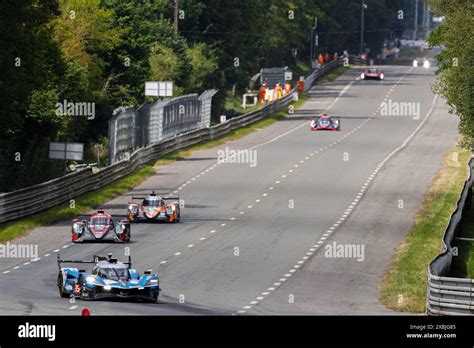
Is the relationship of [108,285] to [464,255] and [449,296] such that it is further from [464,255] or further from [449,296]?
[464,255]

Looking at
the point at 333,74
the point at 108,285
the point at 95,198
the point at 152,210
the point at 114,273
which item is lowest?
the point at 95,198

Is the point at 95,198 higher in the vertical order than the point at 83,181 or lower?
lower

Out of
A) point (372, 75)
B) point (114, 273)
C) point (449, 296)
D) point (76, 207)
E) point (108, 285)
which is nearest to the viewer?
point (449, 296)

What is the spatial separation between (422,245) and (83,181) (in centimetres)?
1694

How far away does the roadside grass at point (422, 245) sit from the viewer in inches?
1512

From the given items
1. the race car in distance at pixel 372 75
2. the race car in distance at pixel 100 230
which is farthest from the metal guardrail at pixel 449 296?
the race car in distance at pixel 372 75

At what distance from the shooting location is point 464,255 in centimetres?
4959

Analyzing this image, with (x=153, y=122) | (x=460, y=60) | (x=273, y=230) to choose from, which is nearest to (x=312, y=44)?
(x=153, y=122)

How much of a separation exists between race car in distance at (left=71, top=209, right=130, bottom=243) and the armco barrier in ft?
14.5

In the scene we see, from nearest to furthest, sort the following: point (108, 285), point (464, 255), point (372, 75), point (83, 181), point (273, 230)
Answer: point (108, 285), point (464, 255), point (273, 230), point (83, 181), point (372, 75)

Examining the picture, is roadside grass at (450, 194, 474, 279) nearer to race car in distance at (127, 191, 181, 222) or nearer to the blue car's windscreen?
race car in distance at (127, 191, 181, 222)

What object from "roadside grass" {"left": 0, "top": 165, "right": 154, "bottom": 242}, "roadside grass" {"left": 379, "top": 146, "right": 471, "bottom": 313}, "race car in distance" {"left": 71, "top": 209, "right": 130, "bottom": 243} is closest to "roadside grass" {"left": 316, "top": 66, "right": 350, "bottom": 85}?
"roadside grass" {"left": 379, "top": 146, "right": 471, "bottom": 313}

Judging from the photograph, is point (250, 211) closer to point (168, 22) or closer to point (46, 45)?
point (46, 45)

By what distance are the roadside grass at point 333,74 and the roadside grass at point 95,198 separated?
53629 mm
